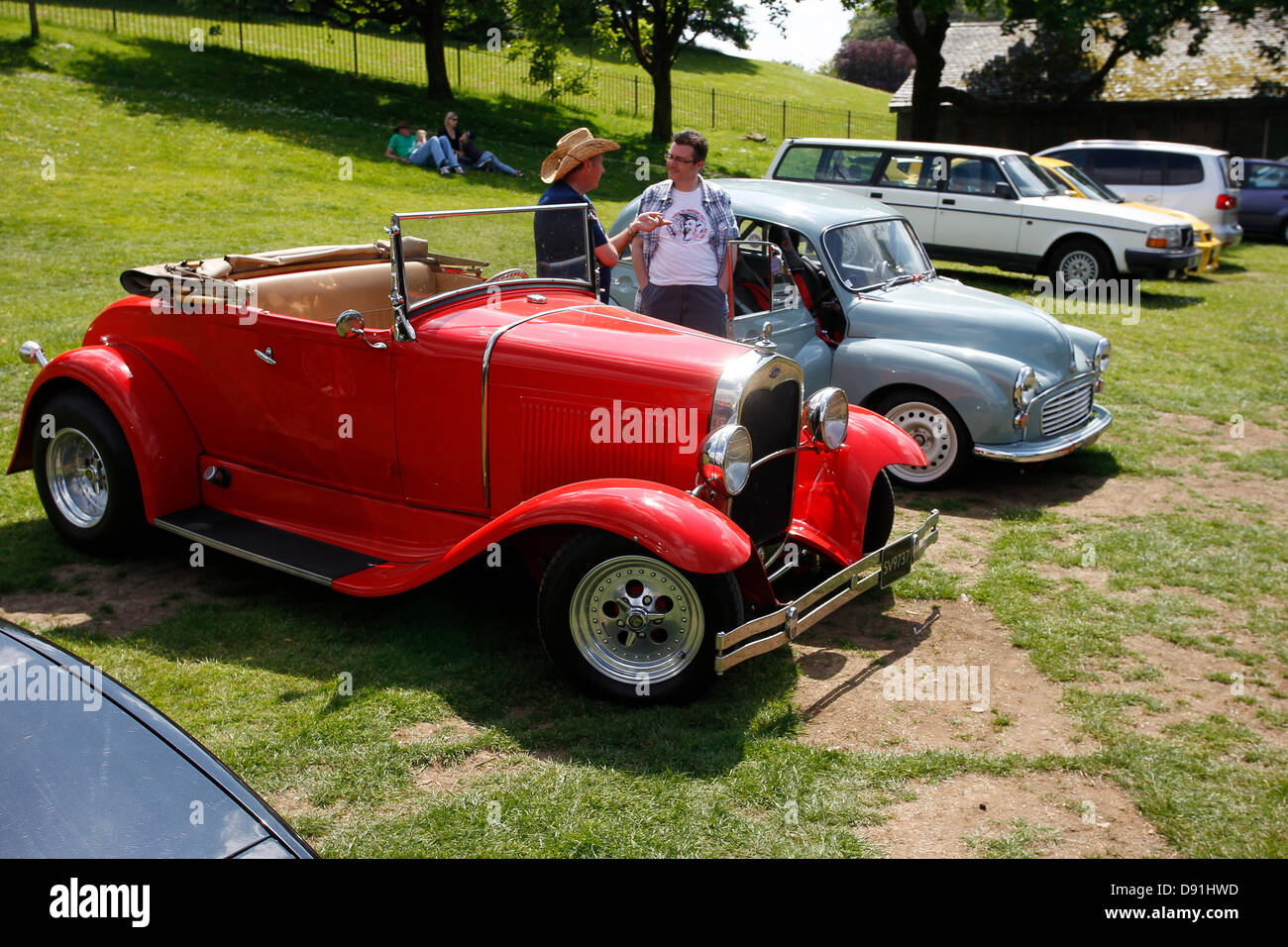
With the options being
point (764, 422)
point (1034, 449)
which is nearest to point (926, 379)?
point (1034, 449)

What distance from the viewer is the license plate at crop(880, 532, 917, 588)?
16.5ft

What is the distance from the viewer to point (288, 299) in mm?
5895

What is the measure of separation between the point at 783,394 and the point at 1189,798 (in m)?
2.39

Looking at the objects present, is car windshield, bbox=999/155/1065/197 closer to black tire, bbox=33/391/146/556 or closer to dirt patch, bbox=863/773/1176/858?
dirt patch, bbox=863/773/1176/858

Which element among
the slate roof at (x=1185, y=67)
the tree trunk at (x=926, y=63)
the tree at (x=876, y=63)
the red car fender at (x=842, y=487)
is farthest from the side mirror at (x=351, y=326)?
the tree at (x=876, y=63)

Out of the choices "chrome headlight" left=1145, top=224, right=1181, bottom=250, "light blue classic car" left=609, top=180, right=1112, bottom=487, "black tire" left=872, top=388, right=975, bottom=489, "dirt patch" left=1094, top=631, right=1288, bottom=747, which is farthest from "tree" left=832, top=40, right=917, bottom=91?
"dirt patch" left=1094, top=631, right=1288, bottom=747

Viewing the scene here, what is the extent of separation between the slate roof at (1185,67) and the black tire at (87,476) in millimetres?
30921

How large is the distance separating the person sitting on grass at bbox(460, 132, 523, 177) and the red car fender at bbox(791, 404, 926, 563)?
56.0 feet

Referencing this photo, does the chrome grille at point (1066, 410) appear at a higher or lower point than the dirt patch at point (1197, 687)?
higher

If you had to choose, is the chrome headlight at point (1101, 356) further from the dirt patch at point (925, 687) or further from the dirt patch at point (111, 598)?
the dirt patch at point (111, 598)

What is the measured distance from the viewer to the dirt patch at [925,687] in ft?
14.5

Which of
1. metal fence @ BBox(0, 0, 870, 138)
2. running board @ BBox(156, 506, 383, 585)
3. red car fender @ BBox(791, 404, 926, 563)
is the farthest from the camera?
metal fence @ BBox(0, 0, 870, 138)

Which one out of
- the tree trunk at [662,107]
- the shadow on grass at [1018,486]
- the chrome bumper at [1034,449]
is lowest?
the shadow on grass at [1018,486]
